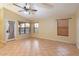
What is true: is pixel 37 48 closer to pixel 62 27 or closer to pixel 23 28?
pixel 23 28

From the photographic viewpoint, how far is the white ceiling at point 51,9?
76.2 inches

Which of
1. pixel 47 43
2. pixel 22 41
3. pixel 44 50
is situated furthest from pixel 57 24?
pixel 22 41

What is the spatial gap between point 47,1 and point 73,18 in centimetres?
61

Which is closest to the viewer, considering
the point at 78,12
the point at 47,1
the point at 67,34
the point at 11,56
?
the point at 47,1

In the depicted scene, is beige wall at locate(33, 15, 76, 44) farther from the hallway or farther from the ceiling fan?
the ceiling fan

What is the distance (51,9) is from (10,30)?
2.55ft

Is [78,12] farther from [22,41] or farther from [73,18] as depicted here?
[22,41]

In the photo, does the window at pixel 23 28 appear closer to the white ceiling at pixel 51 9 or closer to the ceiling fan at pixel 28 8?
the white ceiling at pixel 51 9

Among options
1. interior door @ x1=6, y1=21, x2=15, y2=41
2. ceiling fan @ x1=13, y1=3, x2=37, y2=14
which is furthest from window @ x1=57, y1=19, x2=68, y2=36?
interior door @ x1=6, y1=21, x2=15, y2=41

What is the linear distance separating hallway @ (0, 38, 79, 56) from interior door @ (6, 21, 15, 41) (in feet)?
0.28

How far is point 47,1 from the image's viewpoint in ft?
5.84

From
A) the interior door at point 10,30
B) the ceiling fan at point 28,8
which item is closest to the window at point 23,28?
the interior door at point 10,30

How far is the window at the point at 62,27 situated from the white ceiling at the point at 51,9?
0.48 ft

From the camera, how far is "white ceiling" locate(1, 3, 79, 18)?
6.35ft
